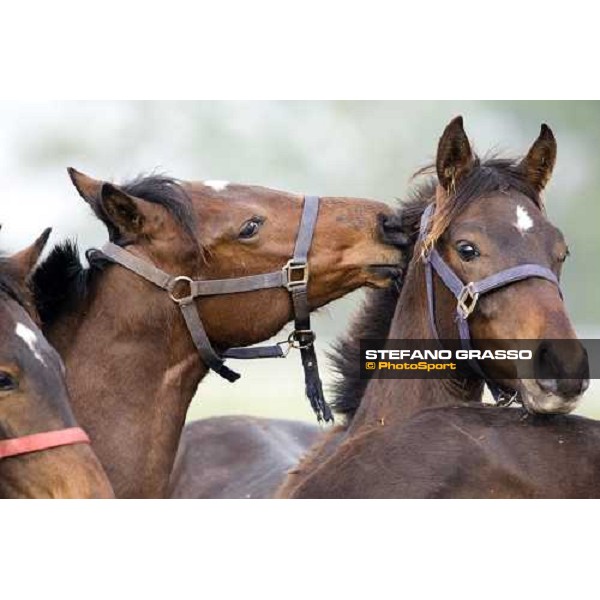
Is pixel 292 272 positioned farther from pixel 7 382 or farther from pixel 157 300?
pixel 7 382

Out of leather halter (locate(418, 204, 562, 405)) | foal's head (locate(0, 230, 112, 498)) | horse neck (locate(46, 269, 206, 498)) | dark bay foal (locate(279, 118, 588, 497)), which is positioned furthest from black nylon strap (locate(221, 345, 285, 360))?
foal's head (locate(0, 230, 112, 498))

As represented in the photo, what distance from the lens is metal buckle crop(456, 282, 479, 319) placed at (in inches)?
165

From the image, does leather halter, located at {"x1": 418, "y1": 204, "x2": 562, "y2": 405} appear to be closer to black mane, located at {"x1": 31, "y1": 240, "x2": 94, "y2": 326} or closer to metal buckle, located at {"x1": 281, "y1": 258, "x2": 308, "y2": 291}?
metal buckle, located at {"x1": 281, "y1": 258, "x2": 308, "y2": 291}

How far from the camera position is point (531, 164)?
4527 millimetres

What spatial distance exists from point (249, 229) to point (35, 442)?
1332mm

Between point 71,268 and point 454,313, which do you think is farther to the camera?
point 71,268

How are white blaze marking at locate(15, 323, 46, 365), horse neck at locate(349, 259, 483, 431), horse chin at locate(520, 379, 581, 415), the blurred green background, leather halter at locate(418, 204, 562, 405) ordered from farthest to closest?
the blurred green background
horse neck at locate(349, 259, 483, 431)
leather halter at locate(418, 204, 562, 405)
horse chin at locate(520, 379, 581, 415)
white blaze marking at locate(15, 323, 46, 365)

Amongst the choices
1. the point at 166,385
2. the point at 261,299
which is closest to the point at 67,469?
the point at 166,385

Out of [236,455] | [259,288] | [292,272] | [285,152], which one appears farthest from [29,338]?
[236,455]

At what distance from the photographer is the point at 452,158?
4445 millimetres

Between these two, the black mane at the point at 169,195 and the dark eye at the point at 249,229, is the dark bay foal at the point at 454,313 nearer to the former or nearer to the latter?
the dark eye at the point at 249,229

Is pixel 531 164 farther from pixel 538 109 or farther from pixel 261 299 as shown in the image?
pixel 261 299

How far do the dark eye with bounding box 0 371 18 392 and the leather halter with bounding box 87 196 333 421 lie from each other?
0.94 meters

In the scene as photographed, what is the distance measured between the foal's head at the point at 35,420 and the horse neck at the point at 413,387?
132 centimetres
